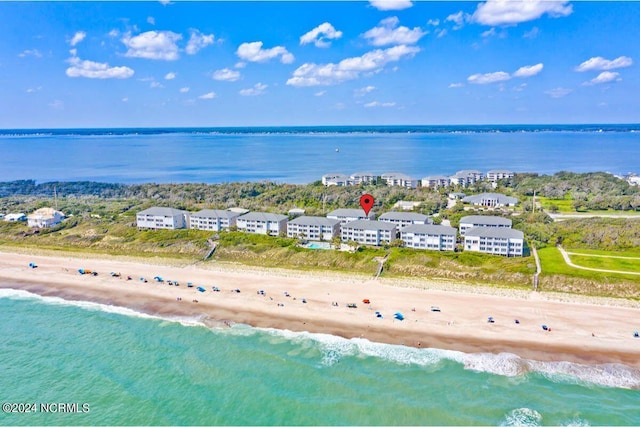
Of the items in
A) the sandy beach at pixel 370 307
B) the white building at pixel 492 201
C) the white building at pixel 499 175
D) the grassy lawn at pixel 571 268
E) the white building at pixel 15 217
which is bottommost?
the sandy beach at pixel 370 307

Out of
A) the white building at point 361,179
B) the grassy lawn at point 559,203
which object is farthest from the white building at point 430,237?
the white building at point 361,179

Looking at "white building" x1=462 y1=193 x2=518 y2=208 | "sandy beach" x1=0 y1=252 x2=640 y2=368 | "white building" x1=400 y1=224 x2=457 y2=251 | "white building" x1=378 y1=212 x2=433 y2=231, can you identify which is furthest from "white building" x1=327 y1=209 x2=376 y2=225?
"white building" x1=462 y1=193 x2=518 y2=208

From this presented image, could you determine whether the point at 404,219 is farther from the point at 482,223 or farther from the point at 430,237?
the point at 482,223

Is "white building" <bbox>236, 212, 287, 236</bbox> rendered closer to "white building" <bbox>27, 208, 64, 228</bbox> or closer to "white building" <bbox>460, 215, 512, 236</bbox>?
"white building" <bbox>460, 215, 512, 236</bbox>

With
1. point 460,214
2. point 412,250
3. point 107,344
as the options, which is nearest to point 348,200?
point 460,214

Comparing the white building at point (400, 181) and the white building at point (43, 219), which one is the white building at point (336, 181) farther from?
the white building at point (43, 219)

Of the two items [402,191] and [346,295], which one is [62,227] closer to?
[346,295]
